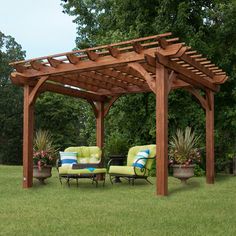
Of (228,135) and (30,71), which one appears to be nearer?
(30,71)

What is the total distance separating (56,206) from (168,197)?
201 cm

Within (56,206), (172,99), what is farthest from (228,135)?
(56,206)

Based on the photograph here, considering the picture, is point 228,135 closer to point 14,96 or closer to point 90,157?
point 90,157

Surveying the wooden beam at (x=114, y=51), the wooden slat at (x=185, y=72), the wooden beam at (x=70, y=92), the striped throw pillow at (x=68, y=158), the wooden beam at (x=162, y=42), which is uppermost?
the wooden beam at (x=162, y=42)

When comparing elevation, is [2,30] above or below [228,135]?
above

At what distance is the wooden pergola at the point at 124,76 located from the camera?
24.4ft

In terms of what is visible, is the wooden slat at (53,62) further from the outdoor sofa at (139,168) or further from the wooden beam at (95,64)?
the outdoor sofa at (139,168)

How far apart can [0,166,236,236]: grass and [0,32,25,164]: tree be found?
19.9m

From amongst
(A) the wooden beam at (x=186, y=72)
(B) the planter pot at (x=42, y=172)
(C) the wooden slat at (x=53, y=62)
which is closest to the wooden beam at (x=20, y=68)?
(C) the wooden slat at (x=53, y=62)

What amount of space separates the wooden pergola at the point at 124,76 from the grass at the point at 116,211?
31.8 inches

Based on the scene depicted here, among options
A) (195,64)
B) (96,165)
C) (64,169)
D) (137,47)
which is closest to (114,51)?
(137,47)

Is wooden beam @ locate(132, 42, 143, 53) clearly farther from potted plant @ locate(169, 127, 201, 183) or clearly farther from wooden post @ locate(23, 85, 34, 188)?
wooden post @ locate(23, 85, 34, 188)

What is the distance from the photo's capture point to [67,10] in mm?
19375

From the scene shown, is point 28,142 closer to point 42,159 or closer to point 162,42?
point 42,159
